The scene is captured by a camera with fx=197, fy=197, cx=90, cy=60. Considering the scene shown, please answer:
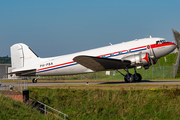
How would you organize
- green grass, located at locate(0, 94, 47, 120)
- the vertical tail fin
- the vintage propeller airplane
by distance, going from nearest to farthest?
1. green grass, located at locate(0, 94, 47, 120)
2. the vintage propeller airplane
3. the vertical tail fin

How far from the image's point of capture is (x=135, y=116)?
51.3 feet

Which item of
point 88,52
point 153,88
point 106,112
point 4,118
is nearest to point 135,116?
point 106,112

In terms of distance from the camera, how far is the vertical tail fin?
102 ft

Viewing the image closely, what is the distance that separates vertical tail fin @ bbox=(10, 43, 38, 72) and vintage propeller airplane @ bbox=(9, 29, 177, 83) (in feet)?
2.84

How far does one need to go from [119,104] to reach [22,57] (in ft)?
67.0

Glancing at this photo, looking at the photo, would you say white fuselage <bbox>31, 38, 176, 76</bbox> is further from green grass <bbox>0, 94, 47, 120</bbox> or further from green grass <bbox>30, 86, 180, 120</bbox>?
green grass <bbox>0, 94, 47, 120</bbox>

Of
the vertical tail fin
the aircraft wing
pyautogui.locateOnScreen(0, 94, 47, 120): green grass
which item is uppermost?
the vertical tail fin

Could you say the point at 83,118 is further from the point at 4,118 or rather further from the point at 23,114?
the point at 4,118

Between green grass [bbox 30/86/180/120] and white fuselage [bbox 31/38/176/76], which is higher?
white fuselage [bbox 31/38/176/76]

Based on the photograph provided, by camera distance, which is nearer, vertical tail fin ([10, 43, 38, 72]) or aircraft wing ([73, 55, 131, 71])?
aircraft wing ([73, 55, 131, 71])

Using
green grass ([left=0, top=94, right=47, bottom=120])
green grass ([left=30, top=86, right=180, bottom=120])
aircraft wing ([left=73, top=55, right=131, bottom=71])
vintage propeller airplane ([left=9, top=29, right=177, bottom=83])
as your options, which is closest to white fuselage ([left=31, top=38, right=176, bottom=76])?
vintage propeller airplane ([left=9, top=29, right=177, bottom=83])

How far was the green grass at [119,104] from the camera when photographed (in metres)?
15.6

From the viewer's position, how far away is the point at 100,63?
24.1 m

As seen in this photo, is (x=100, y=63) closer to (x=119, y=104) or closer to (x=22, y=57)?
(x=119, y=104)
